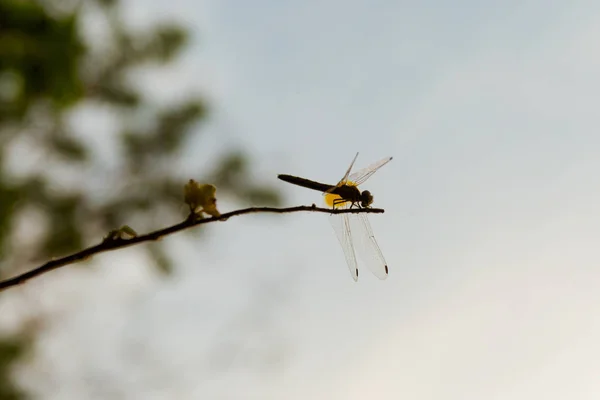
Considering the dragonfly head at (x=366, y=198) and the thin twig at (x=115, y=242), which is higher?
the dragonfly head at (x=366, y=198)

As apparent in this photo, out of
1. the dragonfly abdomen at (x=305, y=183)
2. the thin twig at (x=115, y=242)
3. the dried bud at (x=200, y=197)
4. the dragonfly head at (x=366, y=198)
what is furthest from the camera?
the dragonfly head at (x=366, y=198)

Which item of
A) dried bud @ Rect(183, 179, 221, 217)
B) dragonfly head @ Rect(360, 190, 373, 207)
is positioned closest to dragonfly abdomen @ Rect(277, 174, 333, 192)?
dragonfly head @ Rect(360, 190, 373, 207)

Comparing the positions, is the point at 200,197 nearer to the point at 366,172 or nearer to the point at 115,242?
the point at 115,242

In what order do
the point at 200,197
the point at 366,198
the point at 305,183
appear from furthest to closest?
1. the point at 366,198
2. the point at 305,183
3. the point at 200,197

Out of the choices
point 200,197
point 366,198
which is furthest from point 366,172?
point 200,197

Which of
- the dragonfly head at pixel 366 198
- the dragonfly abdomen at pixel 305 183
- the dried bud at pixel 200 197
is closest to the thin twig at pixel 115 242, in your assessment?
the dried bud at pixel 200 197

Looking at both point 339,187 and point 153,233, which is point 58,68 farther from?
point 153,233

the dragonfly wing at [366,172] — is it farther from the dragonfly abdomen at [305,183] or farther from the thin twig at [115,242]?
the thin twig at [115,242]

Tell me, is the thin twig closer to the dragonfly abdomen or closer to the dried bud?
the dried bud

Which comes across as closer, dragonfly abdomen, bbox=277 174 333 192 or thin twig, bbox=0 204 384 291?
thin twig, bbox=0 204 384 291
